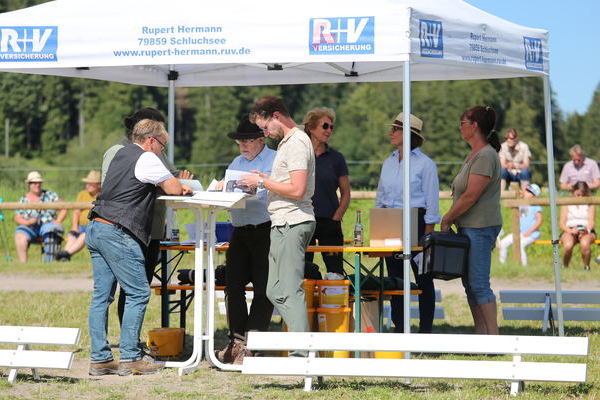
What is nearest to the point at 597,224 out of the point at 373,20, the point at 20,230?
the point at 20,230

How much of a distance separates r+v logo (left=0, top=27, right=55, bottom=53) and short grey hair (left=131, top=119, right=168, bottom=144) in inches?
35.8

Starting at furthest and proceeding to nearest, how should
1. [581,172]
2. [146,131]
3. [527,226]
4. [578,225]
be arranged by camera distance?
1. [581,172]
2. [527,226]
3. [578,225]
4. [146,131]

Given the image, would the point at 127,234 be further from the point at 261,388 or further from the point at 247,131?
the point at 261,388

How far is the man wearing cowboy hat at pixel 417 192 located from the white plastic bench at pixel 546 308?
1.31 m

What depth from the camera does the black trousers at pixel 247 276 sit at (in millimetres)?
7668

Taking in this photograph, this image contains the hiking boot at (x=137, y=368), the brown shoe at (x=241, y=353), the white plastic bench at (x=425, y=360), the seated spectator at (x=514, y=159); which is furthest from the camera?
the seated spectator at (x=514, y=159)

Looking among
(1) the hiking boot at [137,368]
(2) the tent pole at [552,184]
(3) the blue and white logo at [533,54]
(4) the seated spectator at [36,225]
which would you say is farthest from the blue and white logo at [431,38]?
(4) the seated spectator at [36,225]

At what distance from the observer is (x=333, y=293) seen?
7.86 m

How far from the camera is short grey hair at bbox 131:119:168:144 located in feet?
24.0

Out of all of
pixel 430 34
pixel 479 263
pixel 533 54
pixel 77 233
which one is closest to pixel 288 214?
pixel 430 34

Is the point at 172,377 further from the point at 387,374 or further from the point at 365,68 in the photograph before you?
the point at 365,68

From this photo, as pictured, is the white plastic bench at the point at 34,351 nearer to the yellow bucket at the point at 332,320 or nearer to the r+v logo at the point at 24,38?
the yellow bucket at the point at 332,320

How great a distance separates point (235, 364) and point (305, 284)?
0.73m

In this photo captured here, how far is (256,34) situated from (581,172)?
9.91 metres
